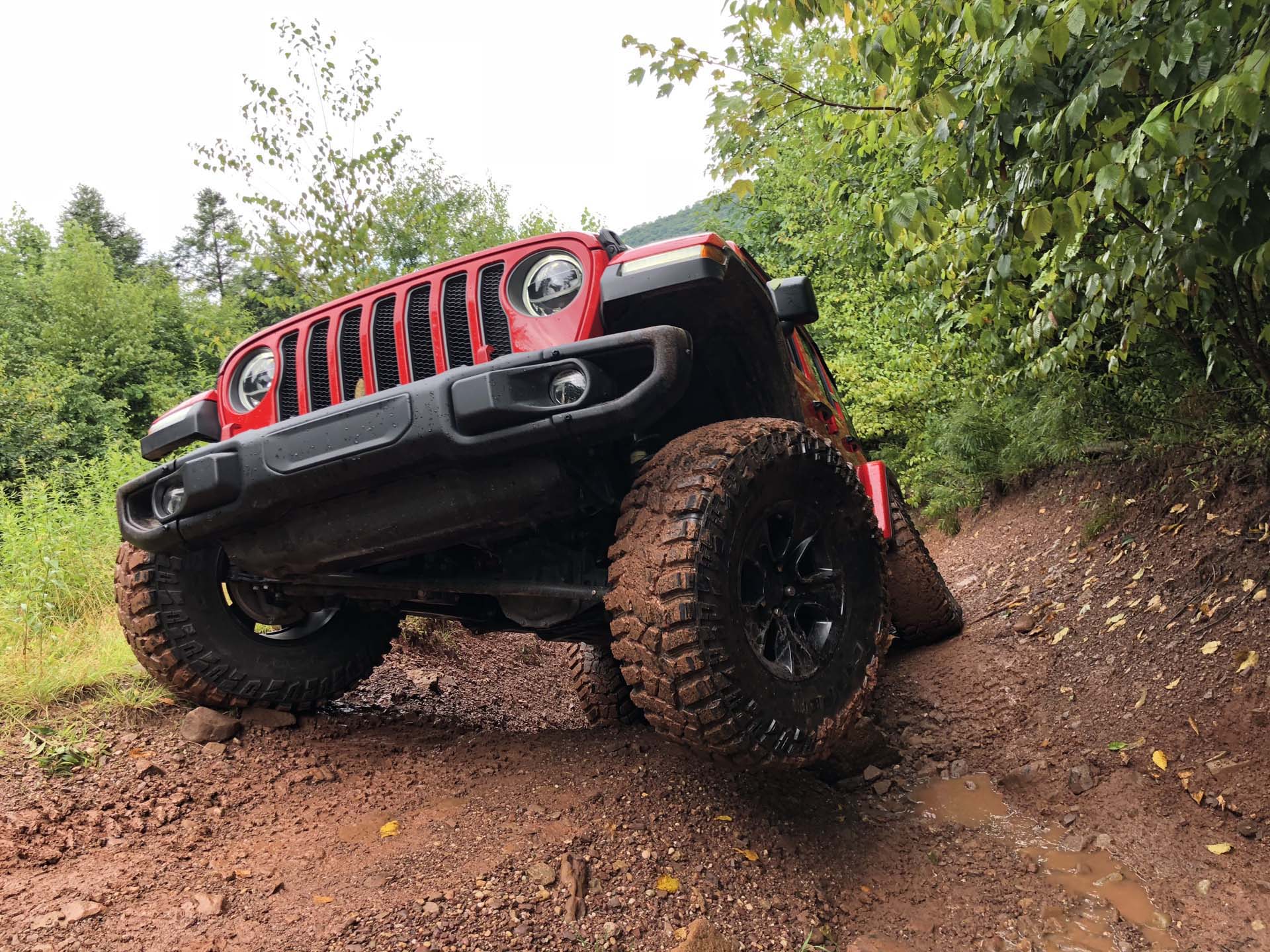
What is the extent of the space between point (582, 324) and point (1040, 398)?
4804mm

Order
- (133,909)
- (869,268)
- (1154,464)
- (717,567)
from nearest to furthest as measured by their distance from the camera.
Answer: (133,909) < (717,567) < (1154,464) < (869,268)

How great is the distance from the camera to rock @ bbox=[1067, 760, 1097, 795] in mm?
2697

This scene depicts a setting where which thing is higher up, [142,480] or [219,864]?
[142,480]

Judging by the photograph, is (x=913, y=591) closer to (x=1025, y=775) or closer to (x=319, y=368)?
(x=1025, y=775)

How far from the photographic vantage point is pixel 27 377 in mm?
23219

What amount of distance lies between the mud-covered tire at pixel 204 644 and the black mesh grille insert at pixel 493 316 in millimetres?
1183

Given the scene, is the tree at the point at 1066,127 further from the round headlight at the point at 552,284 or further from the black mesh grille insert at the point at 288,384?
the black mesh grille insert at the point at 288,384

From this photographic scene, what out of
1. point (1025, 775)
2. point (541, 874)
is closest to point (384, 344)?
point (541, 874)

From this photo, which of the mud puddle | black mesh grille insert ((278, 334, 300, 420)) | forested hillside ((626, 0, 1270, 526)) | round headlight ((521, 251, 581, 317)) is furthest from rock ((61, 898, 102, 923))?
forested hillside ((626, 0, 1270, 526))

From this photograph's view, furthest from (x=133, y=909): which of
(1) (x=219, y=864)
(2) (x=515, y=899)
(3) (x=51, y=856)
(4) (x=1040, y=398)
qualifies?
(4) (x=1040, y=398)

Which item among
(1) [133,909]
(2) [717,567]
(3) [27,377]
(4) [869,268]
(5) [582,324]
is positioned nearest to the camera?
(1) [133,909]

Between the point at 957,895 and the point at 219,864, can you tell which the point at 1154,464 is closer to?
the point at 957,895

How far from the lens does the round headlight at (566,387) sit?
79.4 inches

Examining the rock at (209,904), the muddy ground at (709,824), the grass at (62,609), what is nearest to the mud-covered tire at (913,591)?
the muddy ground at (709,824)
